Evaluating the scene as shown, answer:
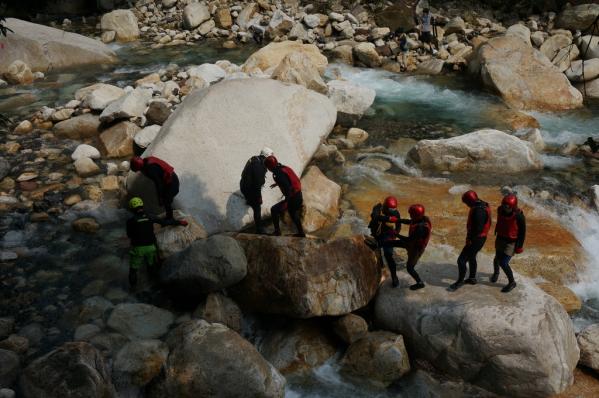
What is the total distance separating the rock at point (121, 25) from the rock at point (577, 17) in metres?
18.1

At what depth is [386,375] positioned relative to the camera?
6738 mm

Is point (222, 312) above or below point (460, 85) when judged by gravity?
below

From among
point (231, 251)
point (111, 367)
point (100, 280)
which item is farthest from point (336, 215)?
point (111, 367)

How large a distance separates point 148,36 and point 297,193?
58.4 feet

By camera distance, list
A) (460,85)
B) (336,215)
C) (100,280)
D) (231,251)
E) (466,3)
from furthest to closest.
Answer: (466,3)
(460,85)
(336,215)
(100,280)
(231,251)

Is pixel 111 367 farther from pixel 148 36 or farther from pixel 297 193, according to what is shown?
pixel 148 36

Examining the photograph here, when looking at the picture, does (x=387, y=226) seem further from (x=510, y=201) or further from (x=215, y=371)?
(x=215, y=371)

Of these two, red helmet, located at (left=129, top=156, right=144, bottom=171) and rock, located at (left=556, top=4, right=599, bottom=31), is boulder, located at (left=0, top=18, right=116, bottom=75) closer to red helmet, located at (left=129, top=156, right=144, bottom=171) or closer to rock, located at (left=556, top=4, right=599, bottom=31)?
red helmet, located at (left=129, top=156, right=144, bottom=171)

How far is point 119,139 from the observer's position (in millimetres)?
12195

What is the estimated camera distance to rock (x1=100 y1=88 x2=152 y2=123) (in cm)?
1261

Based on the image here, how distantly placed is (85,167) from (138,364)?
643 cm

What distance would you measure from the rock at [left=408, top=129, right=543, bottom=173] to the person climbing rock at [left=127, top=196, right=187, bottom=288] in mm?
6820

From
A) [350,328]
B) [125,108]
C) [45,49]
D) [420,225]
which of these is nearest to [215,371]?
[350,328]

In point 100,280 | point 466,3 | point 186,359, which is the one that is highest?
point 466,3
